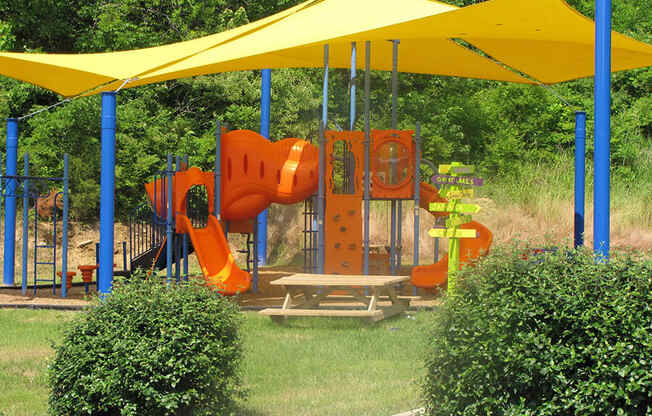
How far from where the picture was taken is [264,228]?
18359 mm

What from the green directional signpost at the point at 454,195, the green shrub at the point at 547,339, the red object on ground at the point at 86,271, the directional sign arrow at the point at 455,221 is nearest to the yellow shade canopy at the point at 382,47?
the green directional signpost at the point at 454,195

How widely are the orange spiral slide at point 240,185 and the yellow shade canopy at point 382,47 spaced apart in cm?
145

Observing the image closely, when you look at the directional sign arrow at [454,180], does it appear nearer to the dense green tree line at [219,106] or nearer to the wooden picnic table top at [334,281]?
the wooden picnic table top at [334,281]

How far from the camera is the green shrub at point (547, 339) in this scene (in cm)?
422

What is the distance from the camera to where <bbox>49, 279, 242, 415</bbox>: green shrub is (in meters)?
4.75

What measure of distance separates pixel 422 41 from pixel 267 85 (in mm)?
4775

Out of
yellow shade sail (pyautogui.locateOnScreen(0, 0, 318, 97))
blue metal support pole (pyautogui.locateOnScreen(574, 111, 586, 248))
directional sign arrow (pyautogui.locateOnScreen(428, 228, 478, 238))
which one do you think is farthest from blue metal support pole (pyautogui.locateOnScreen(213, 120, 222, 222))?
blue metal support pole (pyautogui.locateOnScreen(574, 111, 586, 248))

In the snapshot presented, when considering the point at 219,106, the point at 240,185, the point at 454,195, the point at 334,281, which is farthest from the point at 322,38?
the point at 219,106

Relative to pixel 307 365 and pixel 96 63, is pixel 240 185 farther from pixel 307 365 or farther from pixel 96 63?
pixel 307 365

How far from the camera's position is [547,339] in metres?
4.37

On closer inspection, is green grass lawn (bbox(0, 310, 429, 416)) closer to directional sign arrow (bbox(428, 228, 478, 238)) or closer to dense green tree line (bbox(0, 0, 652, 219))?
directional sign arrow (bbox(428, 228, 478, 238))

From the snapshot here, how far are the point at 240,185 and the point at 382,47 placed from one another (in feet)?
12.0

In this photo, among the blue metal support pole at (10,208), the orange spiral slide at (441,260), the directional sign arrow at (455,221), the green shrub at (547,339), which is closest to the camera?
the green shrub at (547,339)

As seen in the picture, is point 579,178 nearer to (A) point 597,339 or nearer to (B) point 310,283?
(B) point 310,283
